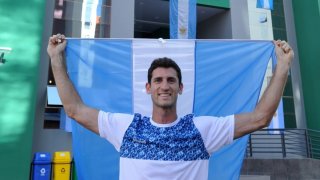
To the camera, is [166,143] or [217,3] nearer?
[166,143]

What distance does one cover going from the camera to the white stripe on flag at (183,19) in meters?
14.4

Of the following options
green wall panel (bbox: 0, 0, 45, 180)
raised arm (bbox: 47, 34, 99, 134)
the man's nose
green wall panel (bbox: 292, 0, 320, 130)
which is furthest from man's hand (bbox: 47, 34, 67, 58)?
green wall panel (bbox: 292, 0, 320, 130)

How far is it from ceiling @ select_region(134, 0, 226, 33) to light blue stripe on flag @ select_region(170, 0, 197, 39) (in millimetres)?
3635

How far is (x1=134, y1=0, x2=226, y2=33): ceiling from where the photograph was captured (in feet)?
61.7

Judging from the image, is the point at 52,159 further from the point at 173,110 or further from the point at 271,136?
the point at 271,136

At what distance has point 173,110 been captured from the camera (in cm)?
262

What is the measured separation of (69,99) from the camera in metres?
2.86

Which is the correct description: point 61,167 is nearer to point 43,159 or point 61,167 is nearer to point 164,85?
point 43,159

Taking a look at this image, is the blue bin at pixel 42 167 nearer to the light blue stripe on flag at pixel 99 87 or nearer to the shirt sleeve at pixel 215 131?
the light blue stripe on flag at pixel 99 87

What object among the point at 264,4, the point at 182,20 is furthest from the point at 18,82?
the point at 264,4

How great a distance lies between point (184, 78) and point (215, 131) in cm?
145

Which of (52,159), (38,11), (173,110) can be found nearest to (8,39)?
(38,11)

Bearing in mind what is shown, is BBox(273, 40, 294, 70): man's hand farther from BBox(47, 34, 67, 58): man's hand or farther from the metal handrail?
the metal handrail

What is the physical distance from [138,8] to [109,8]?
4295 millimetres
